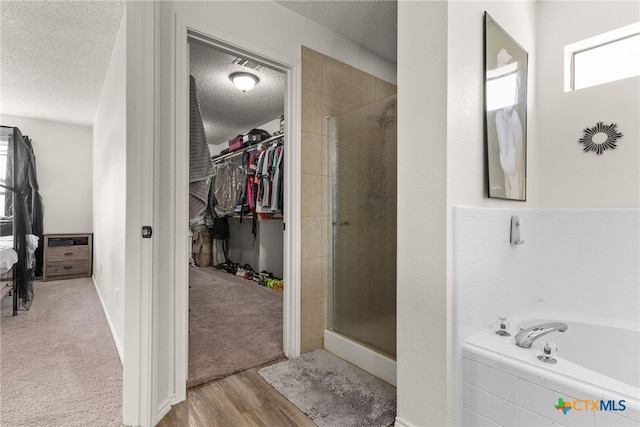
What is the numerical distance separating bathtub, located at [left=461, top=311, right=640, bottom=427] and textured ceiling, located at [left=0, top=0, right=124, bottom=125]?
300cm

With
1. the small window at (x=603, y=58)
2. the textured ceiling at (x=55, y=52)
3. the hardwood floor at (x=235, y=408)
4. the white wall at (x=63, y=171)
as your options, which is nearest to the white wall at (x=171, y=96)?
the hardwood floor at (x=235, y=408)

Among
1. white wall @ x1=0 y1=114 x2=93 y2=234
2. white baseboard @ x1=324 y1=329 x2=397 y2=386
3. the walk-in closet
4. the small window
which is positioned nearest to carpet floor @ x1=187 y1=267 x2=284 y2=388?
the walk-in closet

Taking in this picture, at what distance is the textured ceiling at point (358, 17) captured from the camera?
6.82 ft

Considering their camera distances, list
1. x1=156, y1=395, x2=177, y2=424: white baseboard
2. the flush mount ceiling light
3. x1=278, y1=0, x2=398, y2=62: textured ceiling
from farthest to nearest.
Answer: the flush mount ceiling light → x1=278, y1=0, x2=398, y2=62: textured ceiling → x1=156, y1=395, x2=177, y2=424: white baseboard

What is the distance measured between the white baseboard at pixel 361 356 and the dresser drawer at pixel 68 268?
4.18m

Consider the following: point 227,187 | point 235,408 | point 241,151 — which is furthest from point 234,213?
point 235,408

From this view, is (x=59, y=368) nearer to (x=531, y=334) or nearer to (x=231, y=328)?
(x=231, y=328)

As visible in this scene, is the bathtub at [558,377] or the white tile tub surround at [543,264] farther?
the white tile tub surround at [543,264]

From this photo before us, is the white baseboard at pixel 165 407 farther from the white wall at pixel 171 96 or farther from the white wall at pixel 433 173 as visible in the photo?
the white wall at pixel 433 173

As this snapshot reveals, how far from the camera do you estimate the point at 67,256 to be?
4391 millimetres

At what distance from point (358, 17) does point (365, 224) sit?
1.50m

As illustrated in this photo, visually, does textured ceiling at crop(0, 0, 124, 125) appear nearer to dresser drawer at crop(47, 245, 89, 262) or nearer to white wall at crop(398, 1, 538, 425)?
dresser drawer at crop(47, 245, 89, 262)

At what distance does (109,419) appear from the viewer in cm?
147

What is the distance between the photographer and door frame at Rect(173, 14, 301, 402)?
5.29 feet
